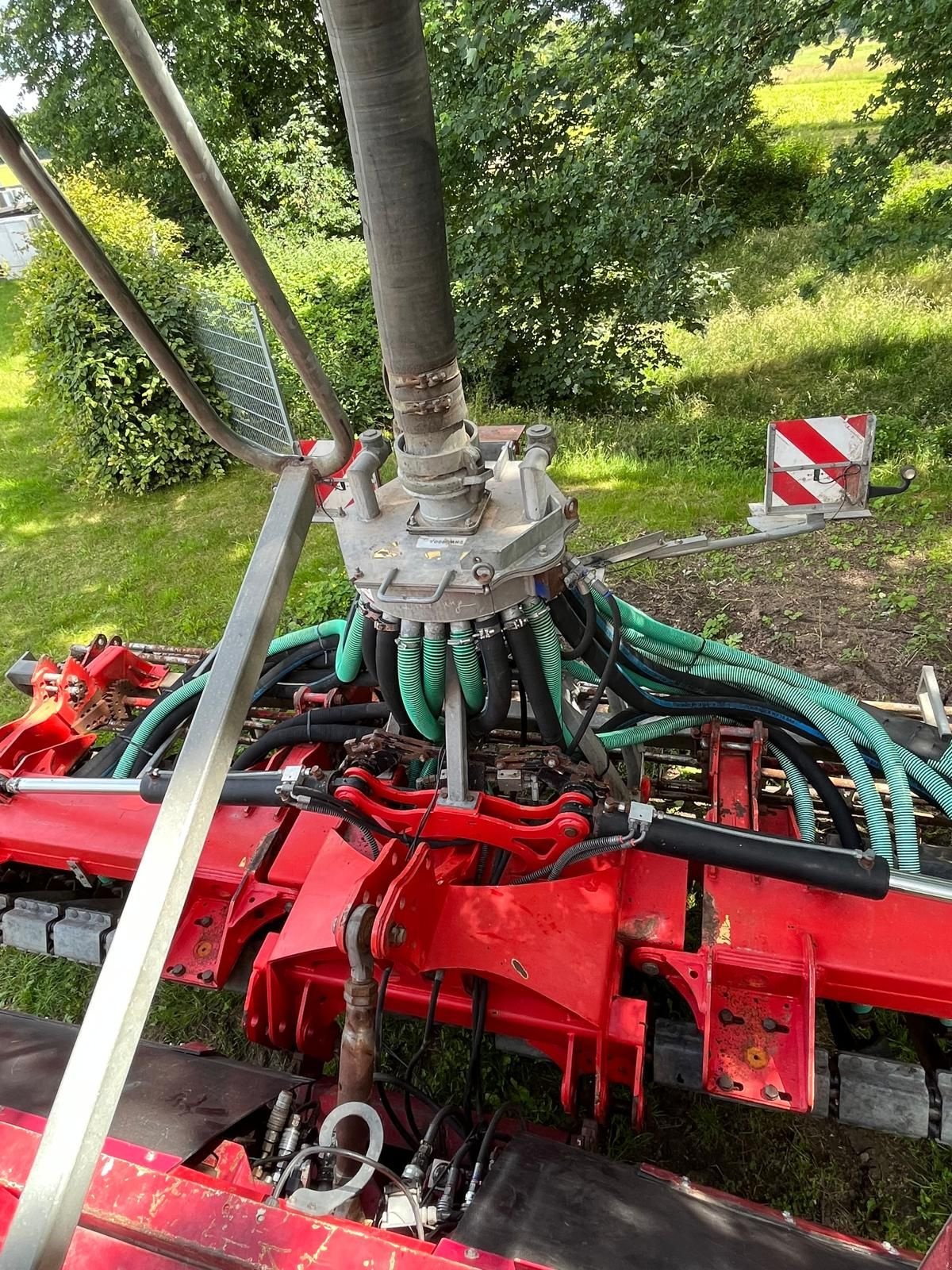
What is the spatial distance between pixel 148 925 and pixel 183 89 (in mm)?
12970

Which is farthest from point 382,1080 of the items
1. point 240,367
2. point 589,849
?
point 240,367

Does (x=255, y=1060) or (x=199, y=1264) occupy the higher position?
(x=199, y=1264)

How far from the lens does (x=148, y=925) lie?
4.46 ft

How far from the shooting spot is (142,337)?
67.3 inches

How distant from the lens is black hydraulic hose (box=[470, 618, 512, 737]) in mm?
2068

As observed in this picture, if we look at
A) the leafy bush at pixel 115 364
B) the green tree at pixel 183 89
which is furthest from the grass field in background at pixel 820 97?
the leafy bush at pixel 115 364

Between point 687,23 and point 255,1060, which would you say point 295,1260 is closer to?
point 255,1060

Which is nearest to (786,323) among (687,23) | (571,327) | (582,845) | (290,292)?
(571,327)

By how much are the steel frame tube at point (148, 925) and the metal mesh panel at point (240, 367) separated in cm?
582

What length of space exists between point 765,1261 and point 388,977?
1183 mm

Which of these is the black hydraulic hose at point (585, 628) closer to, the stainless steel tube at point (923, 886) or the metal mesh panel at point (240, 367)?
the stainless steel tube at point (923, 886)

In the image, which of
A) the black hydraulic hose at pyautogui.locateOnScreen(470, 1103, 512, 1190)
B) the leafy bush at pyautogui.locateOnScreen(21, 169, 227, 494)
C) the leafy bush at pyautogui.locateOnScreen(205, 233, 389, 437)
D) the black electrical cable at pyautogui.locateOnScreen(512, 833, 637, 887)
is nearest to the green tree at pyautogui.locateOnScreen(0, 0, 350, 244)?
the leafy bush at pyautogui.locateOnScreen(205, 233, 389, 437)

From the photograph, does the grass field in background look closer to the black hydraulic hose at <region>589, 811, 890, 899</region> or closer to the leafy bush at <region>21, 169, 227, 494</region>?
the leafy bush at <region>21, 169, 227, 494</region>

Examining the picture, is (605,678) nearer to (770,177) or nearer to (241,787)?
(241,787)
